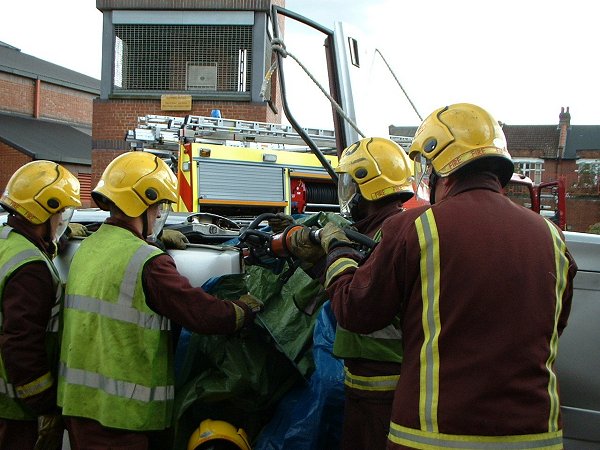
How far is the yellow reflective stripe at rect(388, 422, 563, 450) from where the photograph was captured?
5.81ft

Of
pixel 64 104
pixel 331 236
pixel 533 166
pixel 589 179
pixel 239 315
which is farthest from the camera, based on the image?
pixel 533 166

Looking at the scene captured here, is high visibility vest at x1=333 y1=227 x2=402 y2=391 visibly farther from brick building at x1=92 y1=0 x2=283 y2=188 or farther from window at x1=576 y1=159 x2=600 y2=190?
window at x1=576 y1=159 x2=600 y2=190

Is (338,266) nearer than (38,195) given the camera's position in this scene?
Yes

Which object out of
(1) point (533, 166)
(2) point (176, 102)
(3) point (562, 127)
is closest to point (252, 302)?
(2) point (176, 102)

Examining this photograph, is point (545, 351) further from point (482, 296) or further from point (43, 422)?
point (43, 422)

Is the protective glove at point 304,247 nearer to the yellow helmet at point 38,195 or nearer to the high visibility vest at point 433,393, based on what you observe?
the high visibility vest at point 433,393

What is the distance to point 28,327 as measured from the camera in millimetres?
Answer: 2672

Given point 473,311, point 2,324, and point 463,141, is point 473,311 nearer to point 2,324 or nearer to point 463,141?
point 463,141

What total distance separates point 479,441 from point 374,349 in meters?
0.68

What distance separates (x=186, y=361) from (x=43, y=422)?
653mm

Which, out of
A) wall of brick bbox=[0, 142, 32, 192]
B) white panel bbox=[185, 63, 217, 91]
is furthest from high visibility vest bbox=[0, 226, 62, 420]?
wall of brick bbox=[0, 142, 32, 192]

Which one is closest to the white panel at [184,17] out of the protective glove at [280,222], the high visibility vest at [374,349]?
the protective glove at [280,222]

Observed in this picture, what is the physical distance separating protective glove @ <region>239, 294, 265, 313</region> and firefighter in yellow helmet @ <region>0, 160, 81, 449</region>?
0.82 m

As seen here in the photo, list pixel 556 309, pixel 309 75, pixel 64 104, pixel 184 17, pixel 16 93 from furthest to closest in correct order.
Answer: pixel 64 104, pixel 16 93, pixel 184 17, pixel 309 75, pixel 556 309
